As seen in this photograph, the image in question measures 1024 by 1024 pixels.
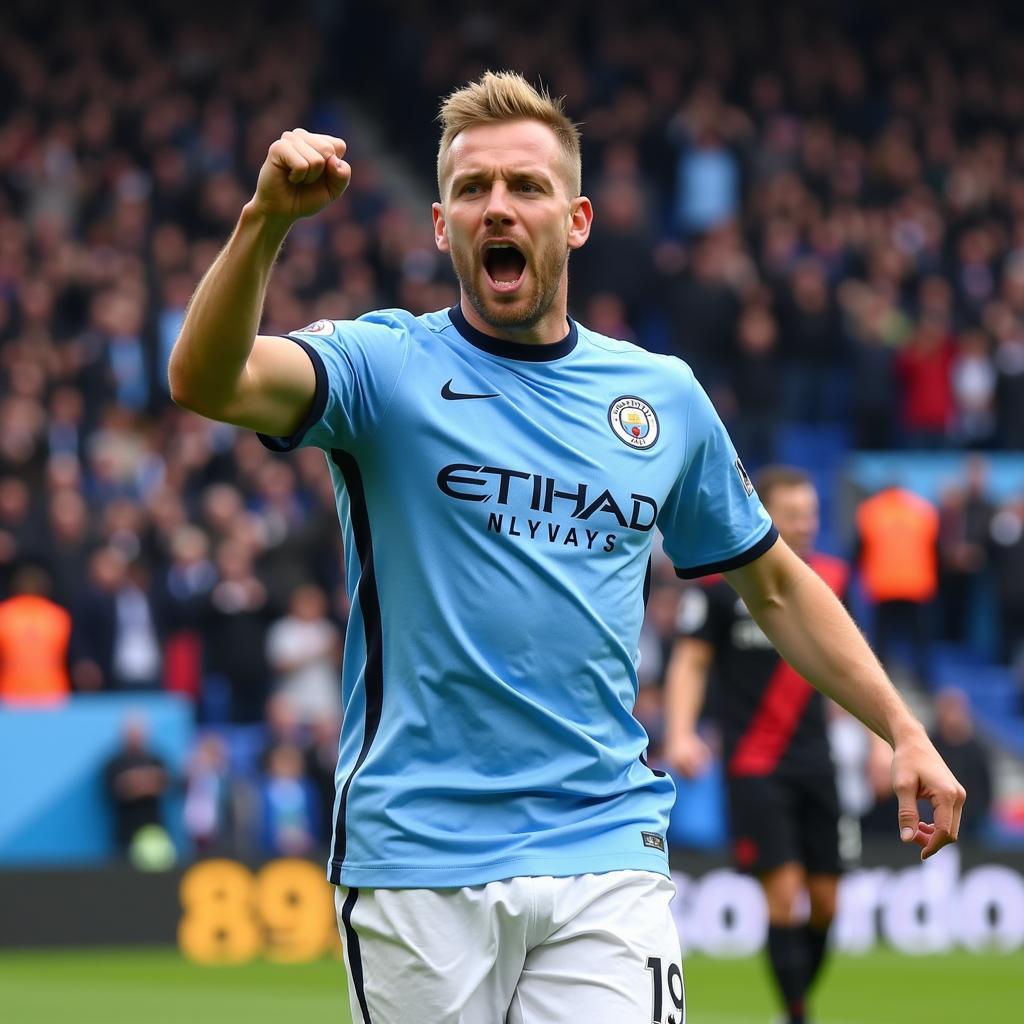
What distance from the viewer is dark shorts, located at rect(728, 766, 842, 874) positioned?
9.41 metres

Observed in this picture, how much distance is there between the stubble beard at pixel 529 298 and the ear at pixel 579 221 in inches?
5.2

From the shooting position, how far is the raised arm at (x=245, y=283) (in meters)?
3.48

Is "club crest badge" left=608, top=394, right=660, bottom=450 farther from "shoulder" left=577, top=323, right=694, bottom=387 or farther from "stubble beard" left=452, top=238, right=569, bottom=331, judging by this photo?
"stubble beard" left=452, top=238, right=569, bottom=331

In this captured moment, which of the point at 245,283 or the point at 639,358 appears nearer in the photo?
the point at 245,283

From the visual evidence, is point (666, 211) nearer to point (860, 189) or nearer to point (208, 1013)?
point (860, 189)

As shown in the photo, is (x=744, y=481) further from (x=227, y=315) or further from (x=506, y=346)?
(x=227, y=315)

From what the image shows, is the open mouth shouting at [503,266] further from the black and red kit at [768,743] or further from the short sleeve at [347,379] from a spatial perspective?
the black and red kit at [768,743]

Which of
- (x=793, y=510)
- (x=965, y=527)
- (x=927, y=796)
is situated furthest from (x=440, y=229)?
(x=965, y=527)

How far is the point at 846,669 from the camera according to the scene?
4.39 metres

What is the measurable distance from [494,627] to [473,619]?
0.04 meters

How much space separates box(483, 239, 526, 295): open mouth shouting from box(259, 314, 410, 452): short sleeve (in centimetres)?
20

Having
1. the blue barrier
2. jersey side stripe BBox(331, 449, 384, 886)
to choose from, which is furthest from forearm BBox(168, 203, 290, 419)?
the blue barrier

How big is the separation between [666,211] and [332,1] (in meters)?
5.94

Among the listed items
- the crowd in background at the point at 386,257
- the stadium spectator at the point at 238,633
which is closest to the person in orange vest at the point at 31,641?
the crowd in background at the point at 386,257
